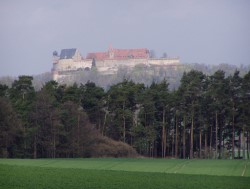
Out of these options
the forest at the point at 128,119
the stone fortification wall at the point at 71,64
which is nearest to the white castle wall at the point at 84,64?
the stone fortification wall at the point at 71,64

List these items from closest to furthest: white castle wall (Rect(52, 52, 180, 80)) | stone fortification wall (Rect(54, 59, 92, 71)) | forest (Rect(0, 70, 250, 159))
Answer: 1. forest (Rect(0, 70, 250, 159))
2. white castle wall (Rect(52, 52, 180, 80))
3. stone fortification wall (Rect(54, 59, 92, 71))

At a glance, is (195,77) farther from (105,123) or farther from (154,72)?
(154,72)

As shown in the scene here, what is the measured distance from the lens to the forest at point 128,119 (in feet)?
171

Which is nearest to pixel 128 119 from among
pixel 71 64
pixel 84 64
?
pixel 71 64

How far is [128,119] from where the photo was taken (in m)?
58.9

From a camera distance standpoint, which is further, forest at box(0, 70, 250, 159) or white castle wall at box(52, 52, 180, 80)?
white castle wall at box(52, 52, 180, 80)

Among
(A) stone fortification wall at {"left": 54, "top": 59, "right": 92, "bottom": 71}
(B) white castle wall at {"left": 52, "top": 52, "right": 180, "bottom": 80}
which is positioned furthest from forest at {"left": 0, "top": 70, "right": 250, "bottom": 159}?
(A) stone fortification wall at {"left": 54, "top": 59, "right": 92, "bottom": 71}

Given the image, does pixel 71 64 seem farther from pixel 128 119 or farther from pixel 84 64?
pixel 128 119

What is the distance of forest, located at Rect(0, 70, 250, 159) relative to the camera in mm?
52000

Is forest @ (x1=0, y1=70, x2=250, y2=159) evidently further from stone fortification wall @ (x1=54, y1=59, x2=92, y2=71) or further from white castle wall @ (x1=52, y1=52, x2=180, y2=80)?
stone fortification wall @ (x1=54, y1=59, x2=92, y2=71)

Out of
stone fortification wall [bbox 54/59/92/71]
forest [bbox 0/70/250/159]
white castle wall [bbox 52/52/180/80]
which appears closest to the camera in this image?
forest [bbox 0/70/250/159]

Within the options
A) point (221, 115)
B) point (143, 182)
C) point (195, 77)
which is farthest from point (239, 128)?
point (143, 182)

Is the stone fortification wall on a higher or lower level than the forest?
higher

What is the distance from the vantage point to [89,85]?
61.0 m
